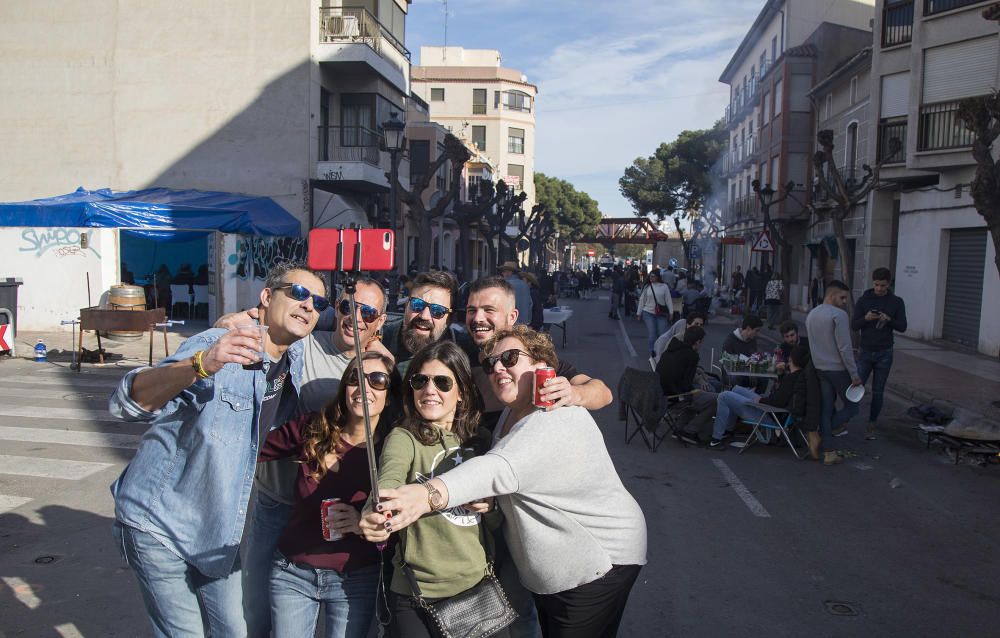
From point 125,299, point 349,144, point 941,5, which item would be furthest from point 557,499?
point 349,144

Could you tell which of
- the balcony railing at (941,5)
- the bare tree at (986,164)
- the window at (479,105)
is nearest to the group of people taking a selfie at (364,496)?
the bare tree at (986,164)

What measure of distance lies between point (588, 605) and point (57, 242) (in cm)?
1861

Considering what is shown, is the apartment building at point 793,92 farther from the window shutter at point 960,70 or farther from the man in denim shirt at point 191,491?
the man in denim shirt at point 191,491

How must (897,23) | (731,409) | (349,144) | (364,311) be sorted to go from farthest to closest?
(349,144) → (897,23) → (731,409) → (364,311)

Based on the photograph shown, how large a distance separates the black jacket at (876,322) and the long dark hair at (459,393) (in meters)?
7.96

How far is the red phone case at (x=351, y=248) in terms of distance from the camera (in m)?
2.13

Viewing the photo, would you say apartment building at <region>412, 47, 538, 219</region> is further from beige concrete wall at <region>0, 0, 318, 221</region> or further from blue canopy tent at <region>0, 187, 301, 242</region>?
blue canopy tent at <region>0, 187, 301, 242</region>

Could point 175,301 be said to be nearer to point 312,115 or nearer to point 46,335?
point 46,335

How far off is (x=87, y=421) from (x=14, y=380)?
147 inches

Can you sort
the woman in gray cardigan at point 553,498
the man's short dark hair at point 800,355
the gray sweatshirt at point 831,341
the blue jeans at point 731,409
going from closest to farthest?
the woman in gray cardigan at point 553,498 → the gray sweatshirt at point 831,341 → the man's short dark hair at point 800,355 → the blue jeans at point 731,409

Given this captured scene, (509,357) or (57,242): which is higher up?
(57,242)

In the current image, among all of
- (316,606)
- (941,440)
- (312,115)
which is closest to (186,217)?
(312,115)

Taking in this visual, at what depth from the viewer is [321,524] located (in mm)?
2721

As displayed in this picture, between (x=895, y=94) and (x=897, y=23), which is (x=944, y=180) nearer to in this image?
(x=895, y=94)
